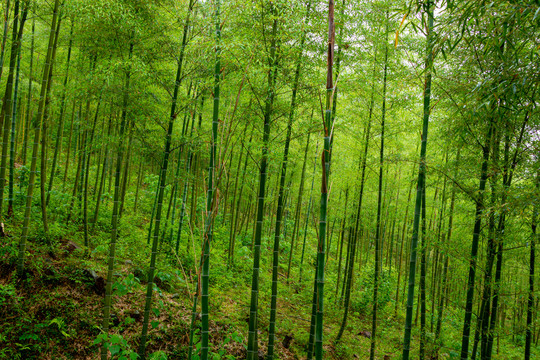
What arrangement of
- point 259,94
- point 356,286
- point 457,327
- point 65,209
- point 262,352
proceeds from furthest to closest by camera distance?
1. point 356,286
2. point 457,327
3. point 65,209
4. point 262,352
5. point 259,94

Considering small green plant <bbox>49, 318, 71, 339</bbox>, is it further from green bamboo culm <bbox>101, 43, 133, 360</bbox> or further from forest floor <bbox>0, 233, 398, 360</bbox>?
green bamboo culm <bbox>101, 43, 133, 360</bbox>

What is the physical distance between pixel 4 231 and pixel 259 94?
488 cm

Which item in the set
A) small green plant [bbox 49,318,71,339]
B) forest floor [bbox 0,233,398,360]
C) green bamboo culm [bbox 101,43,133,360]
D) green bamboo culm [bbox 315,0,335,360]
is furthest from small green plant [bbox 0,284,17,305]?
green bamboo culm [bbox 315,0,335,360]

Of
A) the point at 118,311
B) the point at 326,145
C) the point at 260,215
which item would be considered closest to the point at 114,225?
the point at 118,311

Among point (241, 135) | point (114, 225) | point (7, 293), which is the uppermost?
point (241, 135)

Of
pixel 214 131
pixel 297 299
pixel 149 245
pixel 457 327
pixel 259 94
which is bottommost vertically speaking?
pixel 457 327

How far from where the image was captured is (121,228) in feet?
25.4

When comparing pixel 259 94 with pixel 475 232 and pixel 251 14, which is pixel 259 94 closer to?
pixel 251 14

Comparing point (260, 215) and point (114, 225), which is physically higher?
point (260, 215)

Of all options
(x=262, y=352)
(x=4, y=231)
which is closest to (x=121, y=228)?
(x=4, y=231)

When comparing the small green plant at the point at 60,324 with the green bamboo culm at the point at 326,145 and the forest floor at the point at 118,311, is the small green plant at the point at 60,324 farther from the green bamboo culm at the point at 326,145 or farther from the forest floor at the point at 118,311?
the green bamboo culm at the point at 326,145

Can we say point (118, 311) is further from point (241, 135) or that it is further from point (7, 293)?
point (241, 135)

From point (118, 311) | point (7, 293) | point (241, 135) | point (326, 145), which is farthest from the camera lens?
point (118, 311)

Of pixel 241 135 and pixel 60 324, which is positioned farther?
pixel 241 135
